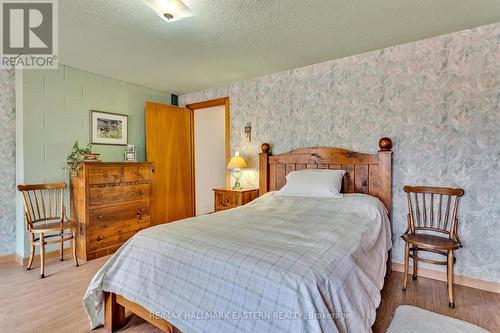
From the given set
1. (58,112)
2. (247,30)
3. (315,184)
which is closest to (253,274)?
(315,184)

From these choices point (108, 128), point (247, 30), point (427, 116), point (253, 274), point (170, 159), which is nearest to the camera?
point (253, 274)

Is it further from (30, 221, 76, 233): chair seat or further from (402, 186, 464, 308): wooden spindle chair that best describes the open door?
(402, 186, 464, 308): wooden spindle chair

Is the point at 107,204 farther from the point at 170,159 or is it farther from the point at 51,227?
the point at 170,159

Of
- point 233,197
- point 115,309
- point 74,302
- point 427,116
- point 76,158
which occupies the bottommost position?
point 74,302

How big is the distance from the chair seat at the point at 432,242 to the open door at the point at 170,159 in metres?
3.27

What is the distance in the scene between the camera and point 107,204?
315cm

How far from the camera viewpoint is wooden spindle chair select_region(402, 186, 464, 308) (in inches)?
88.7

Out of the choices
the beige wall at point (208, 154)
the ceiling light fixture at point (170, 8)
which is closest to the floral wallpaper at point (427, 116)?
the ceiling light fixture at point (170, 8)

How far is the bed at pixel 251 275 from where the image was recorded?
112cm

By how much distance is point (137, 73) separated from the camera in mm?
3465

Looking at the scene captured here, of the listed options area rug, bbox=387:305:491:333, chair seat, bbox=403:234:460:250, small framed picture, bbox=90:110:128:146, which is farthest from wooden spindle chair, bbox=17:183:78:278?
chair seat, bbox=403:234:460:250

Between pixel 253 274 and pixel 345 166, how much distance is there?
2.13m

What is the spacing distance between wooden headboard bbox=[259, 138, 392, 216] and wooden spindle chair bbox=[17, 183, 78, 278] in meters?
2.38

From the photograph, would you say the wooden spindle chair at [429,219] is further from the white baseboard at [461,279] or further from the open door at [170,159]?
the open door at [170,159]
